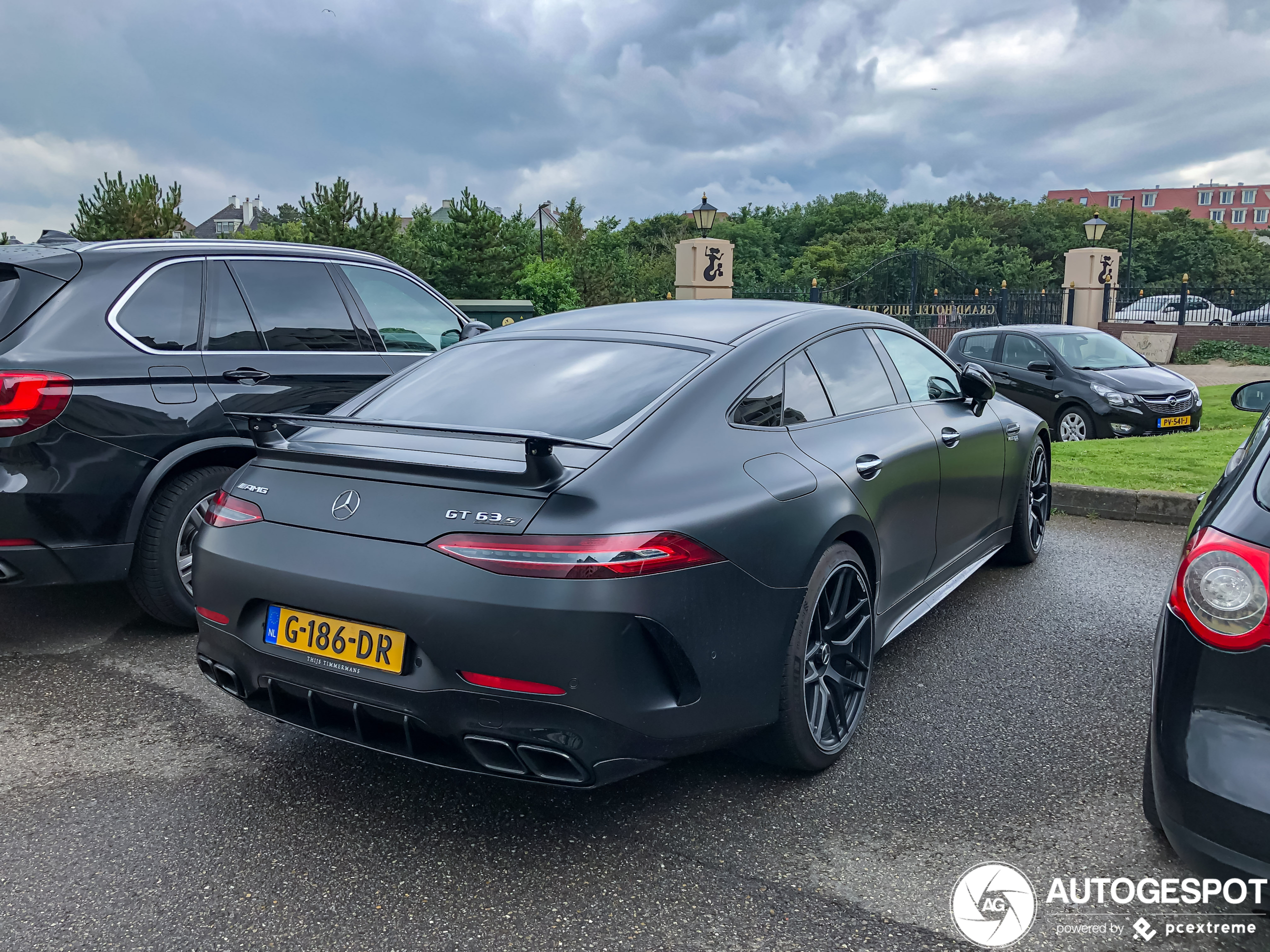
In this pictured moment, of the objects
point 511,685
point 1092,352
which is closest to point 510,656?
point 511,685

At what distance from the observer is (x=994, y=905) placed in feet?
7.95

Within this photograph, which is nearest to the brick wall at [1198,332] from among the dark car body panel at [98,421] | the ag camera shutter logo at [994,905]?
the dark car body panel at [98,421]

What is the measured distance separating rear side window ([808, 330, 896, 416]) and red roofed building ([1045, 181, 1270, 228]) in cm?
15256

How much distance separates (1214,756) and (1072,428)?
1010 centimetres

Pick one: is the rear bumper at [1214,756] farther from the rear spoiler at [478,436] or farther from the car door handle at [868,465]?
the rear spoiler at [478,436]

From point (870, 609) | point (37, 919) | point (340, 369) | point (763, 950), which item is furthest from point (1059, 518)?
point (37, 919)

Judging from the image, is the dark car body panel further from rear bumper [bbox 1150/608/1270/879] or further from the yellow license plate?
rear bumper [bbox 1150/608/1270/879]

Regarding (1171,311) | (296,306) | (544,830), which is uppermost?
(1171,311)

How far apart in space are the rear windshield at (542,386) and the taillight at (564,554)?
0.45 metres

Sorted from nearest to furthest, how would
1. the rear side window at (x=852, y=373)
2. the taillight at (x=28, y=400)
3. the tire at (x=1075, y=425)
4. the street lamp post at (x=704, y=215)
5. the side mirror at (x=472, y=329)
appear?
the rear side window at (x=852, y=373), the taillight at (x=28, y=400), the side mirror at (x=472, y=329), the tire at (x=1075, y=425), the street lamp post at (x=704, y=215)

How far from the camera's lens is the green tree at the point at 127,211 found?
44.2 meters

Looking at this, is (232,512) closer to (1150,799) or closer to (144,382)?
(144,382)

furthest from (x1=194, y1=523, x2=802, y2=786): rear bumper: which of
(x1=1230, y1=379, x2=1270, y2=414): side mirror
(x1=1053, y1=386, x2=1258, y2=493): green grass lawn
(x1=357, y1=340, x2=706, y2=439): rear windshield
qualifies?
(x1=1053, y1=386, x2=1258, y2=493): green grass lawn

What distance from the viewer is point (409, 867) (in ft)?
8.55
